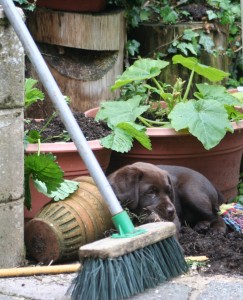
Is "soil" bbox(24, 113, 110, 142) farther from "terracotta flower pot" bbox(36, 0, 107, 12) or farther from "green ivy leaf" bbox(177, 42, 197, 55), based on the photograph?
"green ivy leaf" bbox(177, 42, 197, 55)

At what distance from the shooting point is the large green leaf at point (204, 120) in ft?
16.7

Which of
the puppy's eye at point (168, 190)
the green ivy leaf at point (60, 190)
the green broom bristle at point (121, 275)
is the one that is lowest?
the green broom bristle at point (121, 275)

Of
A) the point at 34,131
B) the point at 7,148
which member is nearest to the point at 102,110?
the point at 34,131

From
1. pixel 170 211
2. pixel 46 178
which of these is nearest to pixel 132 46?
pixel 170 211

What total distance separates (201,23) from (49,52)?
135 centimetres

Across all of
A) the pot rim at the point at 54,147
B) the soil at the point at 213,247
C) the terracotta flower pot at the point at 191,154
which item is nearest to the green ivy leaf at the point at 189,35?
the terracotta flower pot at the point at 191,154

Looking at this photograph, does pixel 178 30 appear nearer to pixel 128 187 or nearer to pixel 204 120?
pixel 204 120

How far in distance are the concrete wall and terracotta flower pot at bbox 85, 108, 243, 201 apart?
1.43 meters

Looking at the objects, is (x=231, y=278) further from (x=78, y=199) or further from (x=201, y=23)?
(x=201, y=23)

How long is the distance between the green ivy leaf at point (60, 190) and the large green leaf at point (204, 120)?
99 centimetres

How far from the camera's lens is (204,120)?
16.8ft

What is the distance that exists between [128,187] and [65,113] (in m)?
0.88

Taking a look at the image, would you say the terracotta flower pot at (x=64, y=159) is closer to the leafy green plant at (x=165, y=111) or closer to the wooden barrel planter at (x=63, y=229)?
the leafy green plant at (x=165, y=111)

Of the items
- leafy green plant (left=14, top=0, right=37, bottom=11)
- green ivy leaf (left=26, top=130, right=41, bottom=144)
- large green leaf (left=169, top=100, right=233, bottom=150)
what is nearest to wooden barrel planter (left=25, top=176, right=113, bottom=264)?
green ivy leaf (left=26, top=130, right=41, bottom=144)
